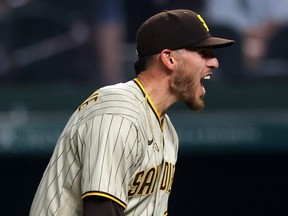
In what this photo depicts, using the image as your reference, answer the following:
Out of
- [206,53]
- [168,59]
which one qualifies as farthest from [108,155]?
[206,53]

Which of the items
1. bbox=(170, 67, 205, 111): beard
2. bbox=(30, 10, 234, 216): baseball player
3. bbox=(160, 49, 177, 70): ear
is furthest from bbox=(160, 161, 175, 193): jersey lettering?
bbox=(160, 49, 177, 70): ear

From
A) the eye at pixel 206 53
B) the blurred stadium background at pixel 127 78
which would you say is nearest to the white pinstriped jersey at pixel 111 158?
the eye at pixel 206 53

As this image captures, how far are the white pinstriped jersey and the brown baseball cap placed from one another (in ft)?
0.47

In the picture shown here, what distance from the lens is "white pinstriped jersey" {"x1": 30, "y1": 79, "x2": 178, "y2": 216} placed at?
286cm

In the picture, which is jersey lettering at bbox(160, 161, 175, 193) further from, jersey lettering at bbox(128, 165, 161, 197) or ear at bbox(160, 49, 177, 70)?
ear at bbox(160, 49, 177, 70)

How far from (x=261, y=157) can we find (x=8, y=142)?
155 cm

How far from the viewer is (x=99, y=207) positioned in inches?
112

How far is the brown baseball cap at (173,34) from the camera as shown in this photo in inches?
123

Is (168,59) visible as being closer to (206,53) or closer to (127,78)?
(206,53)

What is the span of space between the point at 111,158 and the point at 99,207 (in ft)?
0.52

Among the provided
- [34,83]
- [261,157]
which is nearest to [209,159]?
[261,157]

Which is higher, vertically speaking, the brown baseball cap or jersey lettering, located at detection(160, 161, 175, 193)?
the brown baseball cap

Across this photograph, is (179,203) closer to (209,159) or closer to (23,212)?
(209,159)

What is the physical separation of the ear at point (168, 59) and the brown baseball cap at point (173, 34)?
15mm
